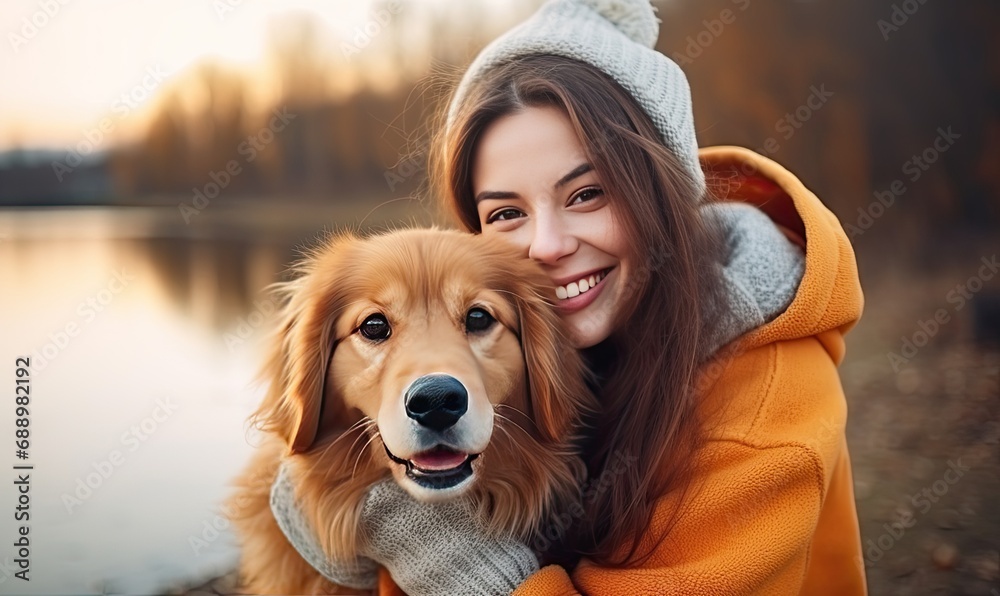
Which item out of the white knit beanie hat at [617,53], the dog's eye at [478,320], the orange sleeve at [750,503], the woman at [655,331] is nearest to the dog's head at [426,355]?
the dog's eye at [478,320]

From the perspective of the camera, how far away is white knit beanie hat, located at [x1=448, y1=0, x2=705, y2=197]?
6.23 feet

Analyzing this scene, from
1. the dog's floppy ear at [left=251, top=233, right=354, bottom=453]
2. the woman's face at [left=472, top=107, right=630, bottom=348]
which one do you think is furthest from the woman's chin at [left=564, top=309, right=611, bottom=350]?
the dog's floppy ear at [left=251, top=233, right=354, bottom=453]

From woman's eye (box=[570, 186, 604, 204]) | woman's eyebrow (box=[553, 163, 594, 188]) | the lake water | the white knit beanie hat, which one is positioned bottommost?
the lake water

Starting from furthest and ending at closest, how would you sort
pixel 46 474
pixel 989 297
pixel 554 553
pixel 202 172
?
pixel 989 297 < pixel 202 172 < pixel 46 474 < pixel 554 553

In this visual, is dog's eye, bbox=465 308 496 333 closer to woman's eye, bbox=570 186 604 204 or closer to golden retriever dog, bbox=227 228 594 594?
golden retriever dog, bbox=227 228 594 594

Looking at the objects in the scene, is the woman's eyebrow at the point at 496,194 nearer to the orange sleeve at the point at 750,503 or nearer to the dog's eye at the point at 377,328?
the dog's eye at the point at 377,328

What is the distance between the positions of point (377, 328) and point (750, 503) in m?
0.89

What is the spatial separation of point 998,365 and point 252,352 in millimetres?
5106

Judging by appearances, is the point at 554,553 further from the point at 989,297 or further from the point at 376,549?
the point at 989,297

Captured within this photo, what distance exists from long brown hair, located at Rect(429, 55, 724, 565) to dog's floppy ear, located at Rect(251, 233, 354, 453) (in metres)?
0.60

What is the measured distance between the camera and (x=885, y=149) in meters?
5.58

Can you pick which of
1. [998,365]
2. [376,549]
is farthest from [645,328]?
[998,365]

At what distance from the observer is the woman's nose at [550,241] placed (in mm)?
1827

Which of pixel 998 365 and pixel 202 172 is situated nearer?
pixel 202 172
